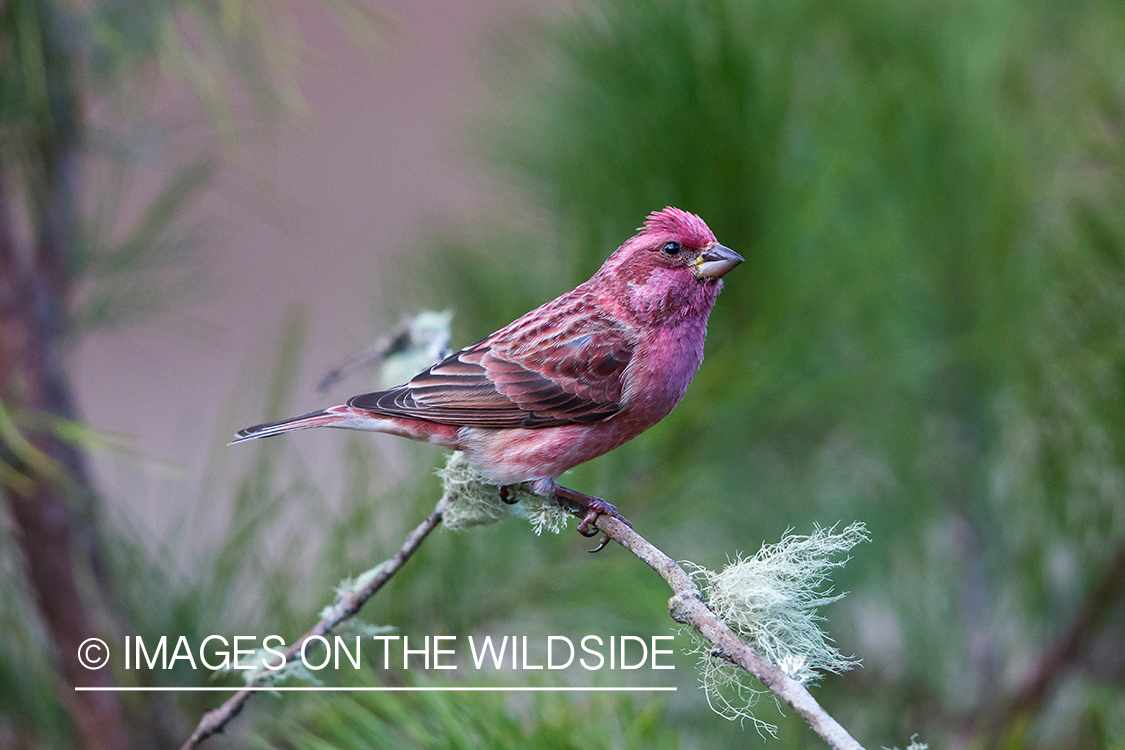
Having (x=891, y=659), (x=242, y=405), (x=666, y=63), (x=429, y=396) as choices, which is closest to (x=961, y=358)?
(x=891, y=659)

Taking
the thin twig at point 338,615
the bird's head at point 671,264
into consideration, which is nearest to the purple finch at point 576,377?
the bird's head at point 671,264

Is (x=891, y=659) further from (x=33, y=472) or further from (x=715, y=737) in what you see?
(x=33, y=472)

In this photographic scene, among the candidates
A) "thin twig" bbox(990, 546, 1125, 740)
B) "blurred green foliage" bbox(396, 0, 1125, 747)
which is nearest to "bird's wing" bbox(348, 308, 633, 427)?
"blurred green foliage" bbox(396, 0, 1125, 747)

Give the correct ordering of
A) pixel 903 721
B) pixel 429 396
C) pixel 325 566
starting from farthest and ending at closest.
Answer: pixel 903 721, pixel 325 566, pixel 429 396

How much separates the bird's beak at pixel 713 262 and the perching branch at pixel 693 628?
0.18 m

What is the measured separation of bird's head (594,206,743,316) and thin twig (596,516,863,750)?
0.22 metres

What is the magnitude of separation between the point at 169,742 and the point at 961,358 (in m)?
0.87

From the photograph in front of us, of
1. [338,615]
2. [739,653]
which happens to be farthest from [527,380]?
[739,653]

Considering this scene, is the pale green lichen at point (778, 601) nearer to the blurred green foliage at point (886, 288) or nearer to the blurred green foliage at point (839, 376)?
the blurred green foliage at point (839, 376)

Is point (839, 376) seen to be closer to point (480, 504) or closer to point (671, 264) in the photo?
point (671, 264)

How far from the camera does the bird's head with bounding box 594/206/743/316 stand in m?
0.65

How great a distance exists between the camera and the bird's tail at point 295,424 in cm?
65

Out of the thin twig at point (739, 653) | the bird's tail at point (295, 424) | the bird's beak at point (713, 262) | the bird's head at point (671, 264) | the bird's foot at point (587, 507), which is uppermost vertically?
the bird's head at point (671, 264)

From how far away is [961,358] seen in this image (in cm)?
102
